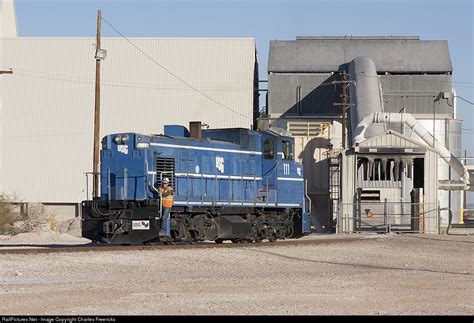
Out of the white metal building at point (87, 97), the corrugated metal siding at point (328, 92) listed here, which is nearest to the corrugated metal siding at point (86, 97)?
the white metal building at point (87, 97)

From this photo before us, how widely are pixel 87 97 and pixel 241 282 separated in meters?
44.7

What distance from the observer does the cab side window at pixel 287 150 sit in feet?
92.8

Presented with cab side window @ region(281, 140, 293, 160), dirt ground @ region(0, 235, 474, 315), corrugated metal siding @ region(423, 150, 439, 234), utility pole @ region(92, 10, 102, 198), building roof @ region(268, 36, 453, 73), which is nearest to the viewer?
dirt ground @ region(0, 235, 474, 315)

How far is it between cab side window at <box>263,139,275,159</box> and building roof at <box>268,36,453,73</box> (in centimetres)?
3704

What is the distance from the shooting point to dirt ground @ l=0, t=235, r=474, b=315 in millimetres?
11680

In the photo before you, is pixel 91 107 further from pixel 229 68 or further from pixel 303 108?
pixel 303 108

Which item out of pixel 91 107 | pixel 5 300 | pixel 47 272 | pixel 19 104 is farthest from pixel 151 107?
pixel 5 300

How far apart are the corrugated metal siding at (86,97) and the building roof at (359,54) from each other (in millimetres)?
6945

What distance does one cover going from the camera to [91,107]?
190 feet

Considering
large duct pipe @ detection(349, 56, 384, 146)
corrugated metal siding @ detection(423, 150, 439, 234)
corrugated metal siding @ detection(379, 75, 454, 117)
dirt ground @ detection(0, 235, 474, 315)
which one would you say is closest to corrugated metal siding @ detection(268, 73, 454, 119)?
corrugated metal siding @ detection(379, 75, 454, 117)

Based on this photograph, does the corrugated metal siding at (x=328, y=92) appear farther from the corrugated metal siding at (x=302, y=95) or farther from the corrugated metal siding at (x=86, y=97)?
the corrugated metal siding at (x=86, y=97)

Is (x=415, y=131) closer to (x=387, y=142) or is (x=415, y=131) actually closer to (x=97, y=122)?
(x=387, y=142)

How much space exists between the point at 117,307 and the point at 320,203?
109 ft

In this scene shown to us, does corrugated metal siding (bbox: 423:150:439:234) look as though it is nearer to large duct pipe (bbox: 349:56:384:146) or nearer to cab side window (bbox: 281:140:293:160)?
cab side window (bbox: 281:140:293:160)
